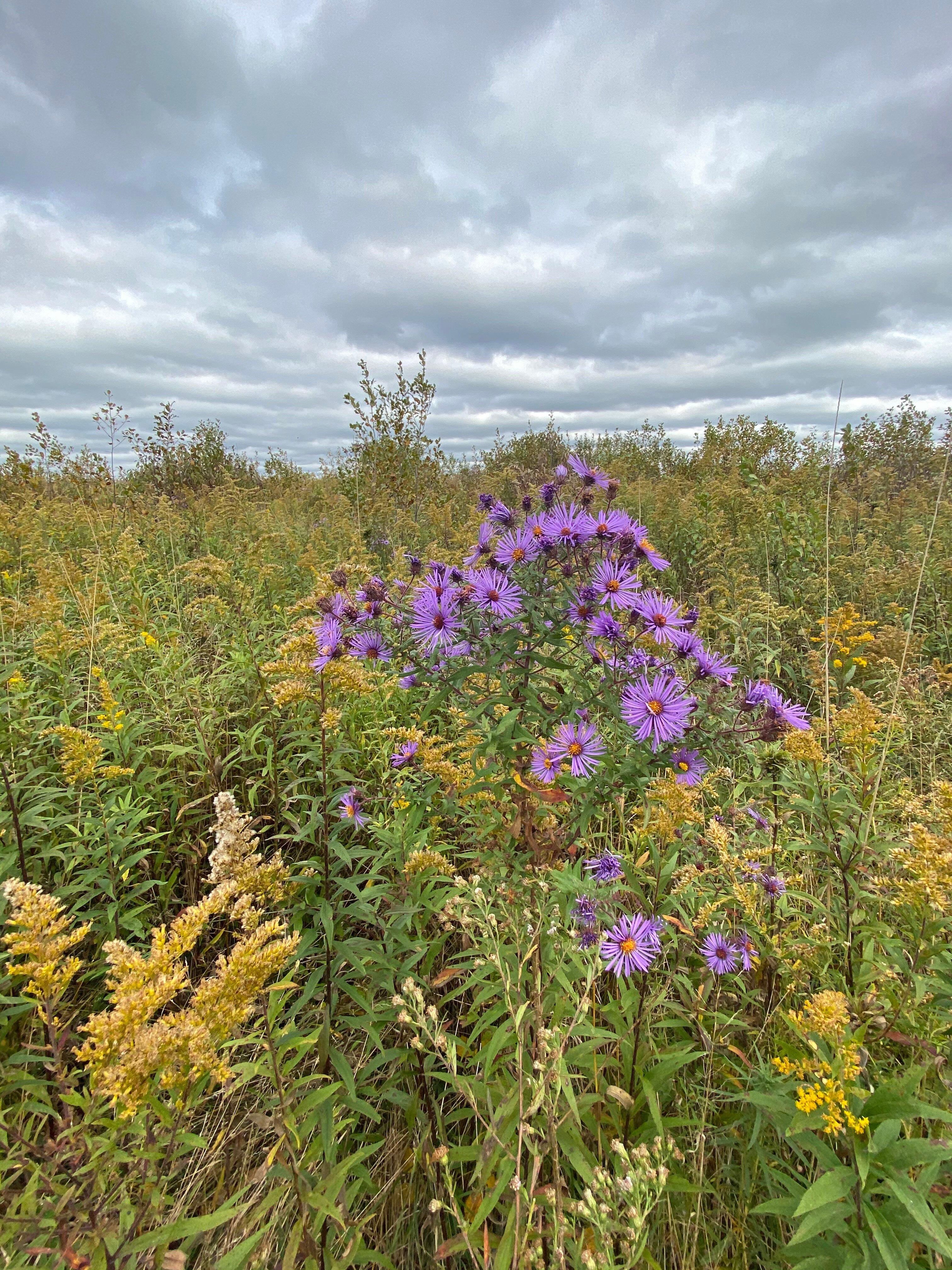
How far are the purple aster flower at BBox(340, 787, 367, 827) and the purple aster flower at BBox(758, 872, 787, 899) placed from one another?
125 cm

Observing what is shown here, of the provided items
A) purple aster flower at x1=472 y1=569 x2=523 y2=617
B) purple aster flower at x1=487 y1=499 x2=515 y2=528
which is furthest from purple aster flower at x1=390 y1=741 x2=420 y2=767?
purple aster flower at x1=487 y1=499 x2=515 y2=528

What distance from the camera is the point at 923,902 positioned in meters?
1.30

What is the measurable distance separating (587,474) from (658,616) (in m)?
0.61

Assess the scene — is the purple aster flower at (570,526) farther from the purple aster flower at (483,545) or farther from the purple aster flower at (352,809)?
the purple aster flower at (352,809)

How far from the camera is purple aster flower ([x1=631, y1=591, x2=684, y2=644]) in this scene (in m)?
1.68

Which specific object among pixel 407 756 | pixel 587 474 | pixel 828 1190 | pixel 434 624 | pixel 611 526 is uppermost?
pixel 587 474

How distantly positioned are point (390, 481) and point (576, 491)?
5331 millimetres

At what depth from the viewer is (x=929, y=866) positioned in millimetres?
1269

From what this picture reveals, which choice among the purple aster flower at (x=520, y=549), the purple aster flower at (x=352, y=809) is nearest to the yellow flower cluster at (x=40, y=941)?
the purple aster flower at (x=352, y=809)

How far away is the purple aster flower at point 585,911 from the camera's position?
1.57 m

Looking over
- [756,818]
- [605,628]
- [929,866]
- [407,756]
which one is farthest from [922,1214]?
[407,756]

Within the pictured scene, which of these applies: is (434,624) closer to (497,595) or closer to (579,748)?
(497,595)

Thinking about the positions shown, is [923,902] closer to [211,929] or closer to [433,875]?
[433,875]

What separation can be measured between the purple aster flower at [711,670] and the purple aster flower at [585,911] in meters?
0.70
